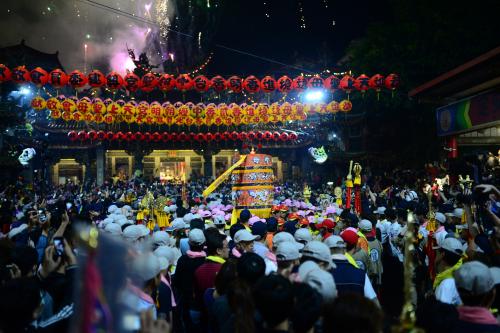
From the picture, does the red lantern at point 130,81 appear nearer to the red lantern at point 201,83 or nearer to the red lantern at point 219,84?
the red lantern at point 201,83

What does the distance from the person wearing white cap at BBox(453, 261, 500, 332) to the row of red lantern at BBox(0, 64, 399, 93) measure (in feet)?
38.3

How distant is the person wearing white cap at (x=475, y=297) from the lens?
2779 mm

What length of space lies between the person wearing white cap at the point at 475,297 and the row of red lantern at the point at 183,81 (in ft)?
38.3

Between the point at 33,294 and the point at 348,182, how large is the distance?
966 centimetres

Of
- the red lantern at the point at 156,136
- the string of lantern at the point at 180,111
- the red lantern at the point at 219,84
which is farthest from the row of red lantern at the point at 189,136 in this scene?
the red lantern at the point at 219,84

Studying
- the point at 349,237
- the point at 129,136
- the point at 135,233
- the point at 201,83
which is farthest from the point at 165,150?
the point at 349,237

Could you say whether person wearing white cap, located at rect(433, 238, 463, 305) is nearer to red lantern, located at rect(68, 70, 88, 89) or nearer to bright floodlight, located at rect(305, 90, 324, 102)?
red lantern, located at rect(68, 70, 88, 89)

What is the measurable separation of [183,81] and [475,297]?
13.0 m

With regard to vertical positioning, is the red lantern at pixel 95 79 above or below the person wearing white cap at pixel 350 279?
above

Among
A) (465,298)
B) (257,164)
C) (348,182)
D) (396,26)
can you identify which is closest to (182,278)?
(465,298)

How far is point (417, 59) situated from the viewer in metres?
17.4

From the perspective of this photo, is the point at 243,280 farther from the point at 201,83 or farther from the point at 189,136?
the point at 189,136

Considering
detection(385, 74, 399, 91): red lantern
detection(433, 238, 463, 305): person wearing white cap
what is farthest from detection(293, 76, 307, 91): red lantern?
detection(433, 238, 463, 305): person wearing white cap

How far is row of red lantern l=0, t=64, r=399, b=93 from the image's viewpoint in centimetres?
1312
